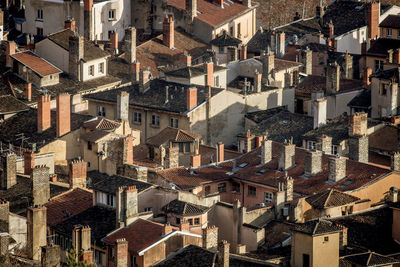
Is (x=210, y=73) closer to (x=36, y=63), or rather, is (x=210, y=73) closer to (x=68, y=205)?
(x=36, y=63)

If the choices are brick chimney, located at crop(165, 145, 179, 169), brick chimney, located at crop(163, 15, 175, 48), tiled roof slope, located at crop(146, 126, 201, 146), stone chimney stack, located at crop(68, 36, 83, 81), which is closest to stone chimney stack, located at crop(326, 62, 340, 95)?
tiled roof slope, located at crop(146, 126, 201, 146)

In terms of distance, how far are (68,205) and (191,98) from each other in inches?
740

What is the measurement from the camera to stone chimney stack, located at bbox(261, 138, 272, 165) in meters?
78.5

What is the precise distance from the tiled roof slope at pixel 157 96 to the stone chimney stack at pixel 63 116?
6.88 metres

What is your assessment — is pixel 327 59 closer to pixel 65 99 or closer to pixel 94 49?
pixel 94 49

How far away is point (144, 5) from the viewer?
118562 millimetres

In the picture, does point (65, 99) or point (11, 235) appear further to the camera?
point (65, 99)

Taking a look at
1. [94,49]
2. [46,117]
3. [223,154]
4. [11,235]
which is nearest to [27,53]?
[94,49]

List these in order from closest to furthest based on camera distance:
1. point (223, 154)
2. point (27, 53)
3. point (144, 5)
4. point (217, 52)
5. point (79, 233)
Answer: point (79, 233) → point (223, 154) → point (27, 53) → point (217, 52) → point (144, 5)

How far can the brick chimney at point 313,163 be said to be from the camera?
75875mm

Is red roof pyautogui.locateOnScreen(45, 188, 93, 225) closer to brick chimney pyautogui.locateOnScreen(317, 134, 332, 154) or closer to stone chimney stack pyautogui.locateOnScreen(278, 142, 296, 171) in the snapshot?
stone chimney stack pyautogui.locateOnScreen(278, 142, 296, 171)

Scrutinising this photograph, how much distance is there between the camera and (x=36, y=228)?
67.9 meters

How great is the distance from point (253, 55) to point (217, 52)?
305 centimetres

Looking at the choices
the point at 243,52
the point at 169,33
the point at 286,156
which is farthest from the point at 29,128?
the point at 169,33
